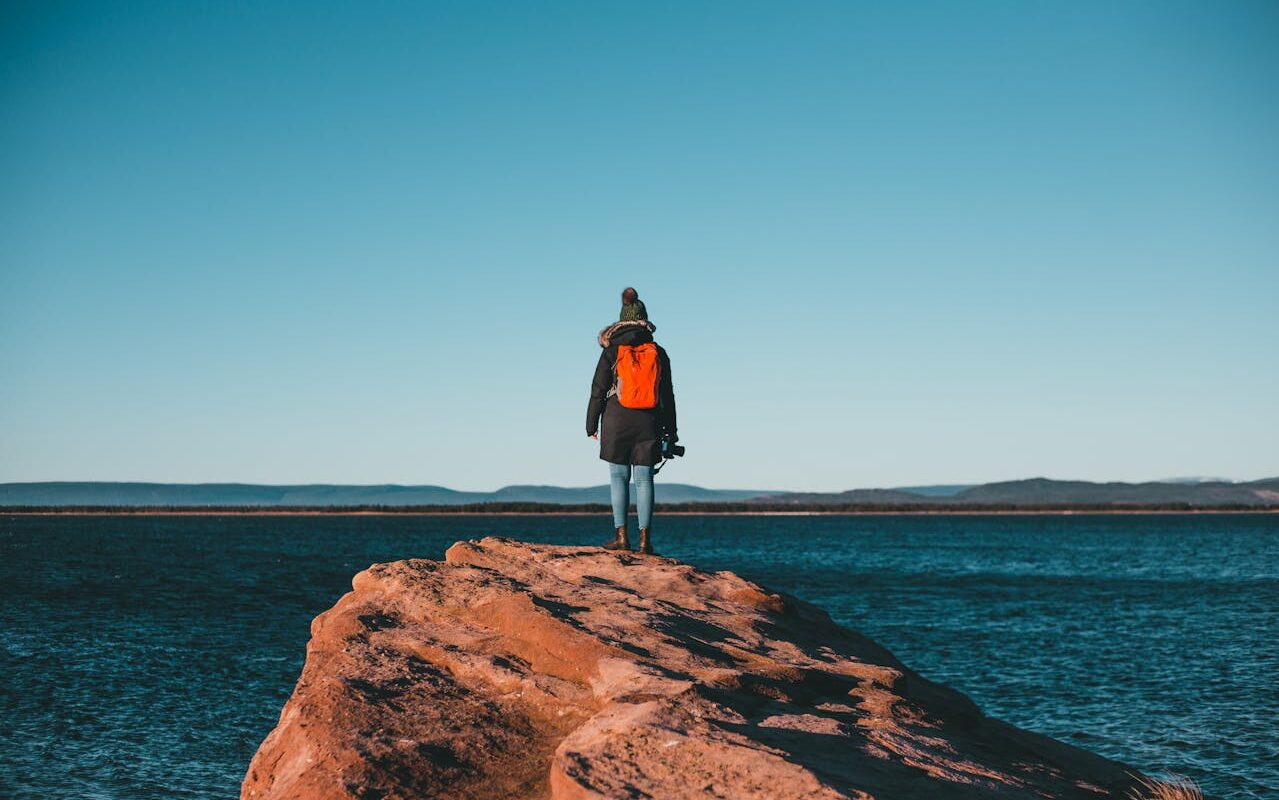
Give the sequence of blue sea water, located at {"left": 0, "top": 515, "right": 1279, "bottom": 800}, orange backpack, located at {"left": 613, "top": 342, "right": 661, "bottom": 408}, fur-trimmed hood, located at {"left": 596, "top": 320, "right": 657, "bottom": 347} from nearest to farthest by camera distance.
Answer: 1. orange backpack, located at {"left": 613, "top": 342, "right": 661, "bottom": 408}
2. fur-trimmed hood, located at {"left": 596, "top": 320, "right": 657, "bottom": 347}
3. blue sea water, located at {"left": 0, "top": 515, "right": 1279, "bottom": 800}

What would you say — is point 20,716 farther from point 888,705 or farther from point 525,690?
point 888,705

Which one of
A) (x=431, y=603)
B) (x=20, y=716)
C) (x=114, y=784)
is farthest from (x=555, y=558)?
(x=20, y=716)

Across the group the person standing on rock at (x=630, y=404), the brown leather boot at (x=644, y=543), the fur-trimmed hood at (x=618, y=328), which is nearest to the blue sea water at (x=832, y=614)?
the brown leather boot at (x=644, y=543)

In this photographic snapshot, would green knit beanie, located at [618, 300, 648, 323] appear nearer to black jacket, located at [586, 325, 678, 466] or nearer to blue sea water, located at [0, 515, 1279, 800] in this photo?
black jacket, located at [586, 325, 678, 466]

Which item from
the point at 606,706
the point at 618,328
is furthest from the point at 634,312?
the point at 606,706

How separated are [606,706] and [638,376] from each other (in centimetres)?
514

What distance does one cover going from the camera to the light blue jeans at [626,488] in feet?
36.4

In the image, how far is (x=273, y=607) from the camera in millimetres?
35500

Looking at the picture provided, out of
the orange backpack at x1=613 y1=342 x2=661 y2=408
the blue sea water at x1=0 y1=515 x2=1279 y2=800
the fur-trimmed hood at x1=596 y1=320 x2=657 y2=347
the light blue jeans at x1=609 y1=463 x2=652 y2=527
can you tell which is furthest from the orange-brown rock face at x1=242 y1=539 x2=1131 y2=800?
the blue sea water at x1=0 y1=515 x2=1279 y2=800

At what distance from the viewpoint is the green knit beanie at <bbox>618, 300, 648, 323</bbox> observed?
37.0 feet

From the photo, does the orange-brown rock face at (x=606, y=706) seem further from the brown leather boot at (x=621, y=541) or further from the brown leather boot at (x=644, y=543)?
the brown leather boot at (x=644, y=543)

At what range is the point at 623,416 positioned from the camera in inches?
433

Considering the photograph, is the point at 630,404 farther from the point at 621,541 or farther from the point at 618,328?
the point at 621,541

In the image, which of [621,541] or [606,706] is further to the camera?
[621,541]
